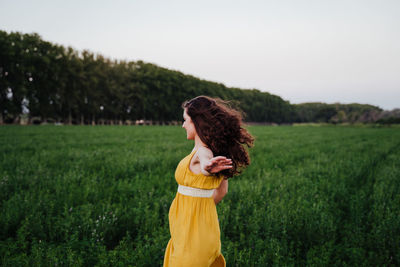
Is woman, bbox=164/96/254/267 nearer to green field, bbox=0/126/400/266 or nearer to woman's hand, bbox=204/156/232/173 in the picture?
woman's hand, bbox=204/156/232/173

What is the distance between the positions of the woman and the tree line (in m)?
27.2

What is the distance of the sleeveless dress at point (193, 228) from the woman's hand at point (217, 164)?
9.7 inches

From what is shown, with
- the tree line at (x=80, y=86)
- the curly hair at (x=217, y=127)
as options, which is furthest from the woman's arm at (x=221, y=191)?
the tree line at (x=80, y=86)

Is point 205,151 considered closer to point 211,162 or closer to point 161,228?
point 211,162

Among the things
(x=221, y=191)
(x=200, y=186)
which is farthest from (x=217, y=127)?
(x=221, y=191)

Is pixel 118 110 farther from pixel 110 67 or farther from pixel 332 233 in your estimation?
pixel 332 233

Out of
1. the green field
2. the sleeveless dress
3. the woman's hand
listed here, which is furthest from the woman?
the green field

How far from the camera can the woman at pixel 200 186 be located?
1689 millimetres

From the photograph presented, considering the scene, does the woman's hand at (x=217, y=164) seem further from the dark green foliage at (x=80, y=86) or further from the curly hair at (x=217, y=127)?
the dark green foliage at (x=80, y=86)

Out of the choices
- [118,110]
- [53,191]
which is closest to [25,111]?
[118,110]

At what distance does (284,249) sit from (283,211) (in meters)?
0.94

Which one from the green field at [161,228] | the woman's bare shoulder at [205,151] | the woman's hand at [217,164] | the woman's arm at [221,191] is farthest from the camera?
the green field at [161,228]

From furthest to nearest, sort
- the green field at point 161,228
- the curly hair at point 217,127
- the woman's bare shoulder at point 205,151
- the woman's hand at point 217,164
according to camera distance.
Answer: the green field at point 161,228, the curly hair at point 217,127, the woman's bare shoulder at point 205,151, the woman's hand at point 217,164

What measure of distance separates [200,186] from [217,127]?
0.46 meters
